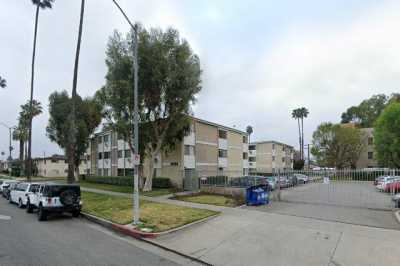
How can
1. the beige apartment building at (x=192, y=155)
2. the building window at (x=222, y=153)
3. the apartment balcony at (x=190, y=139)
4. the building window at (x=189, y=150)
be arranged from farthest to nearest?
the building window at (x=222, y=153) → the building window at (x=189, y=150) → the apartment balcony at (x=190, y=139) → the beige apartment building at (x=192, y=155)

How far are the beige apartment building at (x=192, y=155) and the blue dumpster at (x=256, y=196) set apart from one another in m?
Result: 8.85

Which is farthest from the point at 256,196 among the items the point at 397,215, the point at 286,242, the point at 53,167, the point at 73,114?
the point at 53,167

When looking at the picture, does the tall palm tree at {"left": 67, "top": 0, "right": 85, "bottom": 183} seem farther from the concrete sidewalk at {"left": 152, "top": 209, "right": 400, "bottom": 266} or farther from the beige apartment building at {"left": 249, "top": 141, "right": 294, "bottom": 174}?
the beige apartment building at {"left": 249, "top": 141, "right": 294, "bottom": 174}

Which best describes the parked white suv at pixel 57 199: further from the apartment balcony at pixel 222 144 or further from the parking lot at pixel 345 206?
the apartment balcony at pixel 222 144

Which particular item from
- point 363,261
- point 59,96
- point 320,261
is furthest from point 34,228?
point 59,96

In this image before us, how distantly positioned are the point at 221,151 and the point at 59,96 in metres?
26.3

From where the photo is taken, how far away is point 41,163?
256 feet

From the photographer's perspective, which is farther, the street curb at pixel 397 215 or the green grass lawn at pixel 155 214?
the green grass lawn at pixel 155 214

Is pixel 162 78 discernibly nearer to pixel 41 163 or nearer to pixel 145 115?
pixel 145 115

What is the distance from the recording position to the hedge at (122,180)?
30.7 meters

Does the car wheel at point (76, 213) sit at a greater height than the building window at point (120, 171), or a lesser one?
lesser

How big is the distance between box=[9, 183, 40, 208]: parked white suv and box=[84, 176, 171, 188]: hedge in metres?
12.4

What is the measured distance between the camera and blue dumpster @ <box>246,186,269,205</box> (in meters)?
17.2

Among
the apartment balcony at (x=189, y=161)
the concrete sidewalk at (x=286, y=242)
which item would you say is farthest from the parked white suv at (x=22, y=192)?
the apartment balcony at (x=189, y=161)
